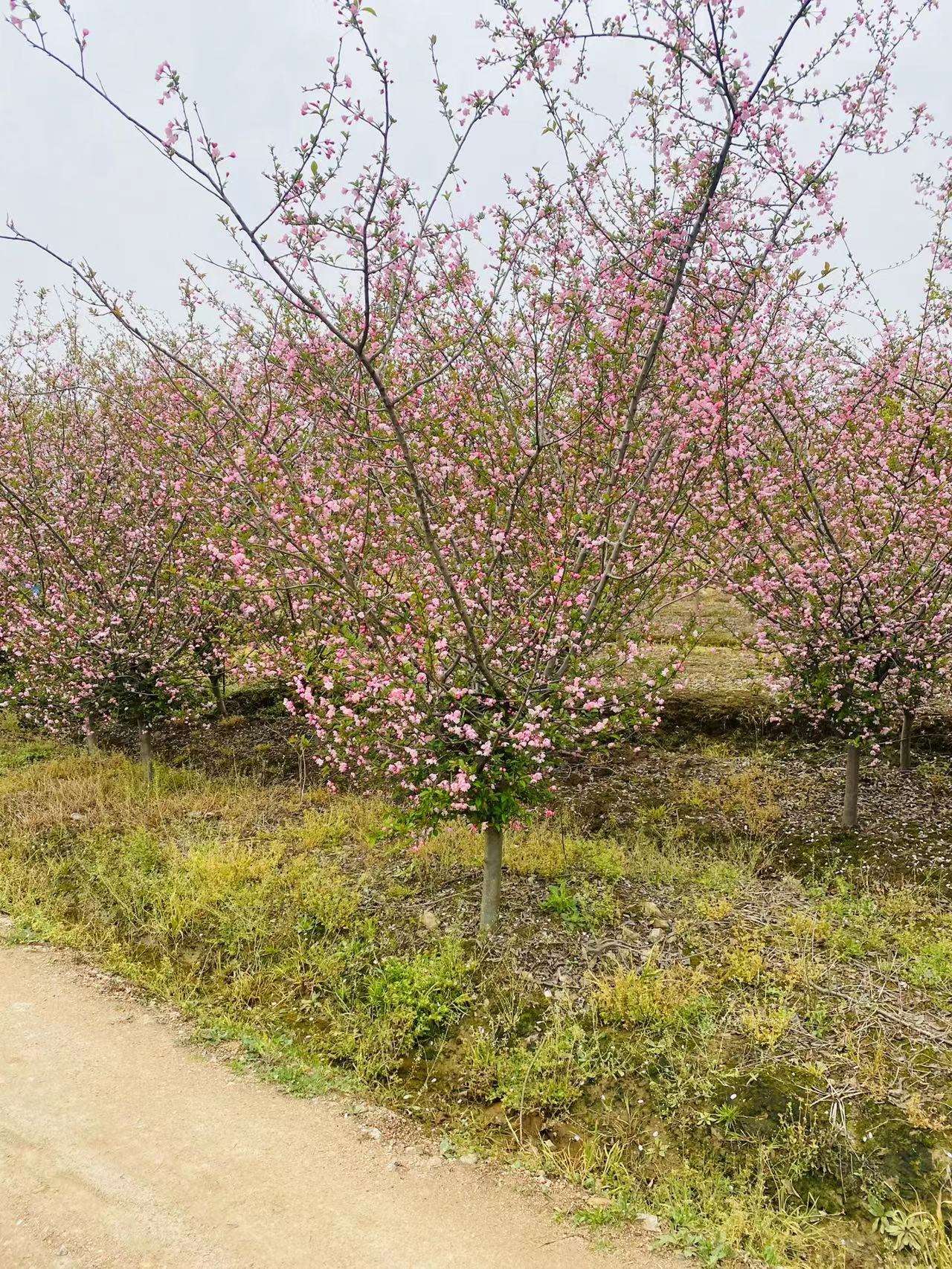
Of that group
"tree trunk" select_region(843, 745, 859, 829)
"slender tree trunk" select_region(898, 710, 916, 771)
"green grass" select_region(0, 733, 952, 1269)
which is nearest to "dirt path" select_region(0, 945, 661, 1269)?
"green grass" select_region(0, 733, 952, 1269)

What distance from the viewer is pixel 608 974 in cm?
511

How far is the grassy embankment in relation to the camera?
371cm

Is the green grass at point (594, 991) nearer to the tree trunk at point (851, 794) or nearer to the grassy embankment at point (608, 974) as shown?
the grassy embankment at point (608, 974)

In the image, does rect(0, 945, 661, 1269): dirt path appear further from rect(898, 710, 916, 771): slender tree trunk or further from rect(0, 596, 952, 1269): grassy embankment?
rect(898, 710, 916, 771): slender tree trunk

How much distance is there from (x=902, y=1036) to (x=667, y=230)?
16.9ft

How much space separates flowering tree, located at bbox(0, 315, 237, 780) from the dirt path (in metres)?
4.65

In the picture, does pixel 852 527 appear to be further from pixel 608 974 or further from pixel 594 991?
pixel 594 991

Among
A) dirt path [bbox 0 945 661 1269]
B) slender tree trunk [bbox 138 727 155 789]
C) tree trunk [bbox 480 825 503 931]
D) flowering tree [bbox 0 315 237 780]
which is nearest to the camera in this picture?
dirt path [bbox 0 945 661 1269]

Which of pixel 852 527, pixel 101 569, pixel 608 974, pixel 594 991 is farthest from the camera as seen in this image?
pixel 101 569

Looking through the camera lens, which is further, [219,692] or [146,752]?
[219,692]

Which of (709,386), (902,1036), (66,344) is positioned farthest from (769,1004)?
(66,344)

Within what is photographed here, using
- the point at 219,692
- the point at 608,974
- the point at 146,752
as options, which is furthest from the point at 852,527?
the point at 219,692

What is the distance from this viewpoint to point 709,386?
16.8 ft

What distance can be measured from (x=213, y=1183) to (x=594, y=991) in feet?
7.97
